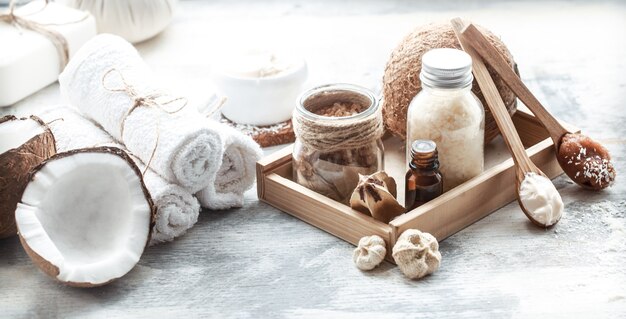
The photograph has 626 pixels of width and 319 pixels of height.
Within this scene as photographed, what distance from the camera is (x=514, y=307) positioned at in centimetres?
117

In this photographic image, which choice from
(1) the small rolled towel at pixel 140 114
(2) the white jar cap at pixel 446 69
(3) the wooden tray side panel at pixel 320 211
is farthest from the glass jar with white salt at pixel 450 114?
(1) the small rolled towel at pixel 140 114

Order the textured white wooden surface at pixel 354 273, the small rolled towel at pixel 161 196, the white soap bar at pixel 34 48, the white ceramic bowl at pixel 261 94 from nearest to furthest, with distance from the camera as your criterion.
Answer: the textured white wooden surface at pixel 354 273
the small rolled towel at pixel 161 196
the white ceramic bowl at pixel 261 94
the white soap bar at pixel 34 48

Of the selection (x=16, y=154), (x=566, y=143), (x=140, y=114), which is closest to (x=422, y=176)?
(x=566, y=143)

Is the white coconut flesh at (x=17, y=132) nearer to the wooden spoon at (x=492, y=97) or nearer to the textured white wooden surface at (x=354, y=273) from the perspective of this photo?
the textured white wooden surface at (x=354, y=273)

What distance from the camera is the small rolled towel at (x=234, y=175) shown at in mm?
1370

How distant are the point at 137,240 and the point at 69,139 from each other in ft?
0.83

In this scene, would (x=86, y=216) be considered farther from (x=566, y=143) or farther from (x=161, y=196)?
(x=566, y=143)

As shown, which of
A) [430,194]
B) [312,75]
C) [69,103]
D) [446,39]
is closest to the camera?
[430,194]

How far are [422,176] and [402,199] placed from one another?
0.32ft

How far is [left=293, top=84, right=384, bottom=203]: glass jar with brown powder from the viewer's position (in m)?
1.28

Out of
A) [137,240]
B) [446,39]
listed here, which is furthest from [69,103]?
[446,39]

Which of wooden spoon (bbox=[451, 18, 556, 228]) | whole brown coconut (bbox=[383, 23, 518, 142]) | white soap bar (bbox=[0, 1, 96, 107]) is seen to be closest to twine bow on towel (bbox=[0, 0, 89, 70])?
white soap bar (bbox=[0, 1, 96, 107])

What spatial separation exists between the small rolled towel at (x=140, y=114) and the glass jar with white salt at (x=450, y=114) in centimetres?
27

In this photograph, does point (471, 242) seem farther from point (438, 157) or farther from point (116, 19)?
point (116, 19)
